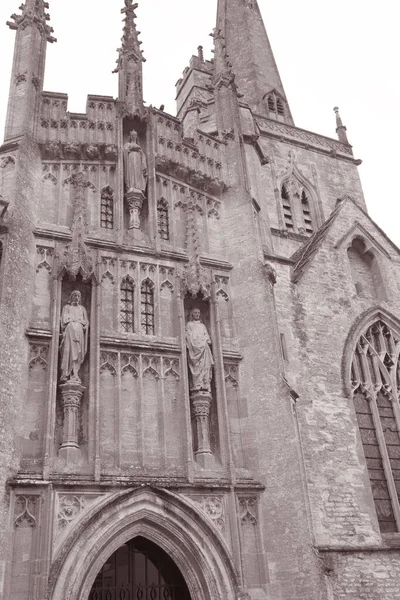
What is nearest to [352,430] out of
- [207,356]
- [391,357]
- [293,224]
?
[391,357]

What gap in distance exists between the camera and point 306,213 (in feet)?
69.6

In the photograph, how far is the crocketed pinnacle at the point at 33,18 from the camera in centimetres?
1432

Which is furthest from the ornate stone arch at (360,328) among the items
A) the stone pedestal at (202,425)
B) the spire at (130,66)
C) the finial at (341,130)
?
the finial at (341,130)

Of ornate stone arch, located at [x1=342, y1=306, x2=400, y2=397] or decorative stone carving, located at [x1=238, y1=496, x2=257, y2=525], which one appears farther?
ornate stone arch, located at [x1=342, y1=306, x2=400, y2=397]

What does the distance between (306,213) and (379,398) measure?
8.78 metres

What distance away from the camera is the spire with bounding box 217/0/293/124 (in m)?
24.8

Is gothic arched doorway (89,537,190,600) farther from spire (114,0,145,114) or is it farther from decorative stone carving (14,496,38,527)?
spire (114,0,145,114)

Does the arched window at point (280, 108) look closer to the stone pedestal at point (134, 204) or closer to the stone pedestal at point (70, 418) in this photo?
the stone pedestal at point (134, 204)

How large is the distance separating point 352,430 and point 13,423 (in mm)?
6813

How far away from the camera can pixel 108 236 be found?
12742 millimetres

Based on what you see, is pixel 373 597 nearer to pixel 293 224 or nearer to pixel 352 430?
pixel 352 430

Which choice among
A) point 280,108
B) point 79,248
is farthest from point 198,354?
point 280,108

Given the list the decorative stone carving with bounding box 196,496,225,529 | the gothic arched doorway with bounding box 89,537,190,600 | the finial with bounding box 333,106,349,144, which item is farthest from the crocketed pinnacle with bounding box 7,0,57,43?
the finial with bounding box 333,106,349,144

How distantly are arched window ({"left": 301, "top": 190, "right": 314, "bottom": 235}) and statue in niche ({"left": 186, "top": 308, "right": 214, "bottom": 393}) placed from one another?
934 cm
